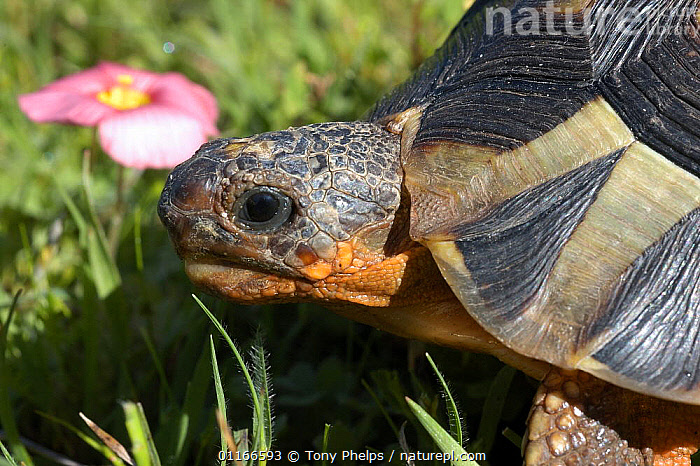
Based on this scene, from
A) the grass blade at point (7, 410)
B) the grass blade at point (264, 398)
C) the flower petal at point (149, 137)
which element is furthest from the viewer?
the flower petal at point (149, 137)

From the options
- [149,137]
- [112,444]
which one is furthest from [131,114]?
[112,444]

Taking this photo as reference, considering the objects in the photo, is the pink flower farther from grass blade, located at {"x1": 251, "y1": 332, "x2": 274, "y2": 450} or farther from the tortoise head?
grass blade, located at {"x1": 251, "y1": 332, "x2": 274, "y2": 450}

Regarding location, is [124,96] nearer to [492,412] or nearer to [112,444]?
[112,444]

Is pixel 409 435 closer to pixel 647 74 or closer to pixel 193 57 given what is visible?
pixel 647 74

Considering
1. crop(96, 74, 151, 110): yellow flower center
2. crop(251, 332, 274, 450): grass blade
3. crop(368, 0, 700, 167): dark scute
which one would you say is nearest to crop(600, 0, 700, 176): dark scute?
crop(368, 0, 700, 167): dark scute

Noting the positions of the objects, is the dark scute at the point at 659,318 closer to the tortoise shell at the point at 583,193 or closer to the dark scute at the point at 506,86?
the tortoise shell at the point at 583,193

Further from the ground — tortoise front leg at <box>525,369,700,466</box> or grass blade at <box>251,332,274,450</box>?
tortoise front leg at <box>525,369,700,466</box>

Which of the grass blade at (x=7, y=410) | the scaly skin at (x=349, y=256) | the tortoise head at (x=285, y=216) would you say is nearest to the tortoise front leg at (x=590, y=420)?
the scaly skin at (x=349, y=256)

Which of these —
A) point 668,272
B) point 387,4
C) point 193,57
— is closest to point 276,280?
point 668,272
